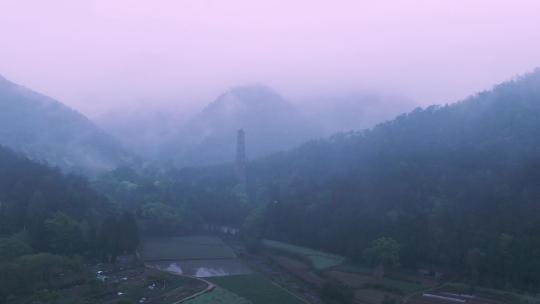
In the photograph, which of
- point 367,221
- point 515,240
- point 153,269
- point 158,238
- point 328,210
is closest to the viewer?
point 515,240

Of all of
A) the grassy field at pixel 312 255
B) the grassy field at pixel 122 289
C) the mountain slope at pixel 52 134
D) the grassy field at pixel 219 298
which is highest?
the mountain slope at pixel 52 134

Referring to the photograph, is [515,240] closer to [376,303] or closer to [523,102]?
[376,303]

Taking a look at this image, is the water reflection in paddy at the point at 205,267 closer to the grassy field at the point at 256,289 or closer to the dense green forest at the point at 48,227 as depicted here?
the grassy field at the point at 256,289

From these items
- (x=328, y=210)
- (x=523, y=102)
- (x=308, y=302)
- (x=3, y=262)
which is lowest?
(x=308, y=302)

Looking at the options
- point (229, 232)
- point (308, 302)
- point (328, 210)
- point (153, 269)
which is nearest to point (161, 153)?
point (229, 232)

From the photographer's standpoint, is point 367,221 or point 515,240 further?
point 367,221

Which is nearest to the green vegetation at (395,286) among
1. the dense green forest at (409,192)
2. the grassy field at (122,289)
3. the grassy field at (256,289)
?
the dense green forest at (409,192)

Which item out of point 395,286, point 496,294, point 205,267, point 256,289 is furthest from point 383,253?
point 205,267
